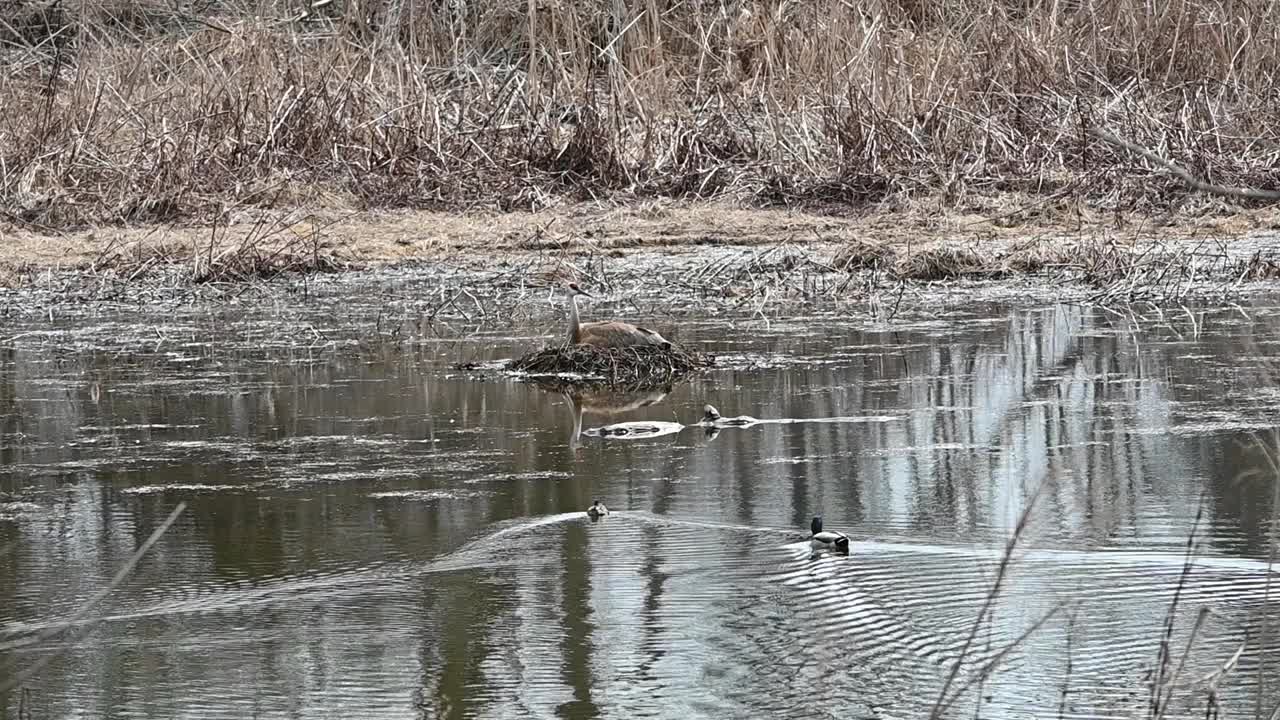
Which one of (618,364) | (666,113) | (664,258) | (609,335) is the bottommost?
(618,364)

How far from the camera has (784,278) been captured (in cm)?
1030

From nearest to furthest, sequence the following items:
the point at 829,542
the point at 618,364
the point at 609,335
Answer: the point at 829,542
the point at 618,364
the point at 609,335

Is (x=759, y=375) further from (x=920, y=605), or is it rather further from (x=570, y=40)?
(x=570, y=40)

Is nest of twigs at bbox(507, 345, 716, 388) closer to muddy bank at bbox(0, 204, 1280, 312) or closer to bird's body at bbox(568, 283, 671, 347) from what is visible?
bird's body at bbox(568, 283, 671, 347)

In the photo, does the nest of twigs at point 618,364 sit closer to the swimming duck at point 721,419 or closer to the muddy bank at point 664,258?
the swimming duck at point 721,419

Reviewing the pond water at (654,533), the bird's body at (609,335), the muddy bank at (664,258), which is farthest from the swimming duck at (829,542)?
the muddy bank at (664,258)

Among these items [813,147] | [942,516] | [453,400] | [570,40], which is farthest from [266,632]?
[570,40]

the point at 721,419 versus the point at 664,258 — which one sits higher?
the point at 664,258

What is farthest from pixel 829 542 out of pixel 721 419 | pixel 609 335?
pixel 609 335

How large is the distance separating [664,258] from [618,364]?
11.5ft

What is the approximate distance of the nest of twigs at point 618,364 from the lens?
25.0 ft

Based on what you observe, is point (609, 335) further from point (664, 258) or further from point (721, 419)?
point (664, 258)

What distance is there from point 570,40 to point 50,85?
3645 millimetres

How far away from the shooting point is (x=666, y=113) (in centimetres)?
1344
